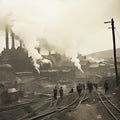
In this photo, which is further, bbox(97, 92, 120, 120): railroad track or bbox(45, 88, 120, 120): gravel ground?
bbox(45, 88, 120, 120): gravel ground

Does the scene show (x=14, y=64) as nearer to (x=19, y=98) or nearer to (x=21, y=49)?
(x=21, y=49)

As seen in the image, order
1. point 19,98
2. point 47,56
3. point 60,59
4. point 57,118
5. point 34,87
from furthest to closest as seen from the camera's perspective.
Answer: point 60,59 < point 47,56 < point 34,87 < point 19,98 < point 57,118

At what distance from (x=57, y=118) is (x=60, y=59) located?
95250mm

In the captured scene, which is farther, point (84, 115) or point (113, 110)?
point (113, 110)

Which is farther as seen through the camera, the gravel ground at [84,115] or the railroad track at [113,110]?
the gravel ground at [84,115]

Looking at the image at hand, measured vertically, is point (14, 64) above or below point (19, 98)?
above

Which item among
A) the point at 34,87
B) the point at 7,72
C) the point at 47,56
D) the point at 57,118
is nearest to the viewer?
the point at 57,118

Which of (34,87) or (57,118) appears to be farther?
(34,87)

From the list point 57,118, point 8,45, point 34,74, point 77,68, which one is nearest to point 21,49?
point 8,45

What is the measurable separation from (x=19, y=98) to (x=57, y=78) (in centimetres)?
4546

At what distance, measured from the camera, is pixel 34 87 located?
61.5m

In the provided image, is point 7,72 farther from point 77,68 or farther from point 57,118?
point 57,118

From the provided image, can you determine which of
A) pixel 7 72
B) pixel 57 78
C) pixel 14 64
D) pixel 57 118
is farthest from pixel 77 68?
pixel 57 118

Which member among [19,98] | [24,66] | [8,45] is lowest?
[19,98]
